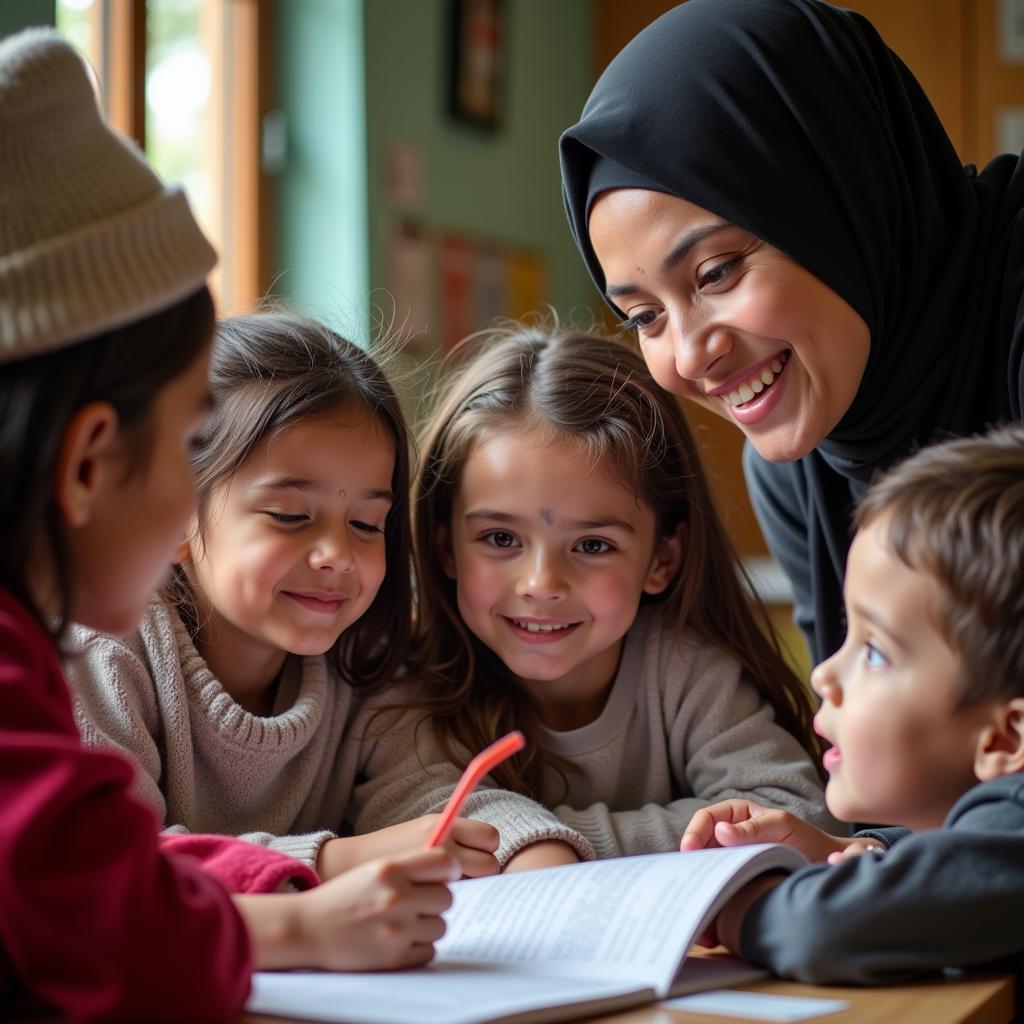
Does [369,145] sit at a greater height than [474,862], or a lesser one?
greater

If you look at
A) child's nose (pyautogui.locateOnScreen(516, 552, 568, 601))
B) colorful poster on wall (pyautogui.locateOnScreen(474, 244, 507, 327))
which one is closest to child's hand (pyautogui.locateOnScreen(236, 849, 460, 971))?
child's nose (pyautogui.locateOnScreen(516, 552, 568, 601))

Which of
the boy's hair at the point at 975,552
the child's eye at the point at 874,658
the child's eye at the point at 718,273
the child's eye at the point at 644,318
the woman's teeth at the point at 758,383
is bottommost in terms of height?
the child's eye at the point at 874,658

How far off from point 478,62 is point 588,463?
282 centimetres

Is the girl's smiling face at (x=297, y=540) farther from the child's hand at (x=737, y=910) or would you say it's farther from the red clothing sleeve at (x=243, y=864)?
the child's hand at (x=737, y=910)

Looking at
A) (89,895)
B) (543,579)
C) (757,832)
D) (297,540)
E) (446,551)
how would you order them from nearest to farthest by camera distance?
(89,895) → (757,832) → (297,540) → (543,579) → (446,551)

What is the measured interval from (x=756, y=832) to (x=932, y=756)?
227 mm

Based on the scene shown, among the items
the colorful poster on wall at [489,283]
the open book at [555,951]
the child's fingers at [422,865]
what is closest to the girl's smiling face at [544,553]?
the open book at [555,951]

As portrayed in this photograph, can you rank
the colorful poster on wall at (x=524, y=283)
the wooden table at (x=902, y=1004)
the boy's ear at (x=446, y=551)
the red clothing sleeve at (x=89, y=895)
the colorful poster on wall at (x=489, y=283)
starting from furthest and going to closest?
1. the colorful poster on wall at (x=524, y=283)
2. the colorful poster on wall at (x=489, y=283)
3. the boy's ear at (x=446, y=551)
4. the wooden table at (x=902, y=1004)
5. the red clothing sleeve at (x=89, y=895)

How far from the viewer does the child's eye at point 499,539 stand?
147 cm

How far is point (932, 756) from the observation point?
89 centimetres

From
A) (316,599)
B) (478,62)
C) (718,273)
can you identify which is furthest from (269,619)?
(478,62)

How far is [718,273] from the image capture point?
1.38m

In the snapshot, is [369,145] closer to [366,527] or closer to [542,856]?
[366,527]

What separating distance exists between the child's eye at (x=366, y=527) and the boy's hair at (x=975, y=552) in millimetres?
576
